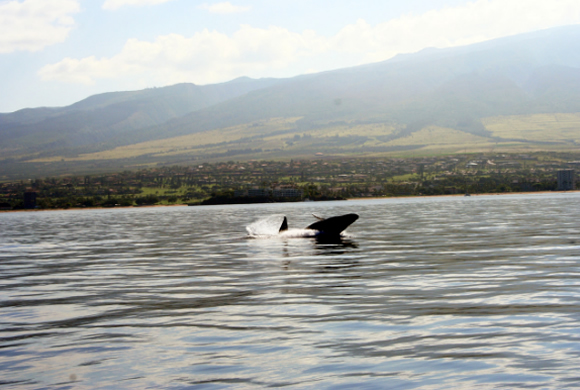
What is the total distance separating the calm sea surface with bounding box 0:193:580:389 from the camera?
1092cm

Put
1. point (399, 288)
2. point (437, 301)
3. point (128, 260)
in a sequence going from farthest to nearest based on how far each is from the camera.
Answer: point (128, 260) → point (399, 288) → point (437, 301)

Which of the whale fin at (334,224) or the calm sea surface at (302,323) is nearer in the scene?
the calm sea surface at (302,323)

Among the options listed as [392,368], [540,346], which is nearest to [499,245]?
[540,346]

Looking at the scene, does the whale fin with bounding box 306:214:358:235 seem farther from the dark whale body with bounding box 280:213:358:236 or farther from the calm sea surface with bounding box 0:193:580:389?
the calm sea surface with bounding box 0:193:580:389

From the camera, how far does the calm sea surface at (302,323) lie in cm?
1092

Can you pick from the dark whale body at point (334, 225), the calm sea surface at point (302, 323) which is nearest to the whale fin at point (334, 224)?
the dark whale body at point (334, 225)

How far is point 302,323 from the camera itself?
15.0 metres

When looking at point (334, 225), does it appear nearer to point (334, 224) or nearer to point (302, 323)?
point (334, 224)

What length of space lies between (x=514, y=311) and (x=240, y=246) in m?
25.5

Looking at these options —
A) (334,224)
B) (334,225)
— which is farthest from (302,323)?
(334,225)

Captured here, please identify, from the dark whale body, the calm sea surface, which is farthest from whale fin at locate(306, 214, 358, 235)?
the calm sea surface

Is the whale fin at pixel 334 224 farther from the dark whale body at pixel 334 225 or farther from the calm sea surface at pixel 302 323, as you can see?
the calm sea surface at pixel 302 323

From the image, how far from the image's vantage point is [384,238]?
42.0 metres

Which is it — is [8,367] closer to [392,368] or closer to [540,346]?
[392,368]
